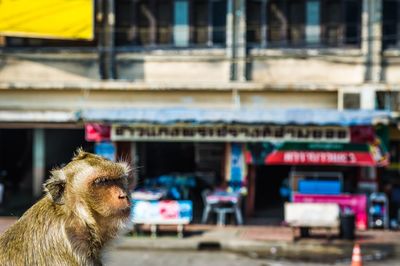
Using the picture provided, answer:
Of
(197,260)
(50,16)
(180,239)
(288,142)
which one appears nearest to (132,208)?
(197,260)

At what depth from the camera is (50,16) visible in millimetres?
22266

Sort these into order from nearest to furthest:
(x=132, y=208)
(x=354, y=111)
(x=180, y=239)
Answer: (x=132, y=208) → (x=180, y=239) → (x=354, y=111)

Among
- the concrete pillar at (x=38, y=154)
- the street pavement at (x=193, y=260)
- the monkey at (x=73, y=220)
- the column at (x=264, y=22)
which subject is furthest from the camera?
the concrete pillar at (x=38, y=154)

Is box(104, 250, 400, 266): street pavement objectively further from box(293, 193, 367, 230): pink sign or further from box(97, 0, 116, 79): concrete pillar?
box(97, 0, 116, 79): concrete pillar

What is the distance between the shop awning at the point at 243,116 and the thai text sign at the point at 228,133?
1.16 feet

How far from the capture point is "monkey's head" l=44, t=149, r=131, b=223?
2.63 meters

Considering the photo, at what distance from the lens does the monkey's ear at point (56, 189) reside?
269 centimetres

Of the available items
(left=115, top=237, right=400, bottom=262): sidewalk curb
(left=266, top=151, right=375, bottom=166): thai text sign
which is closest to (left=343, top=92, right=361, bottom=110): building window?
(left=266, top=151, right=375, bottom=166): thai text sign

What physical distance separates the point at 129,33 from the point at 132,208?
21321 mm

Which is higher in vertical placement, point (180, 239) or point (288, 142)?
point (288, 142)

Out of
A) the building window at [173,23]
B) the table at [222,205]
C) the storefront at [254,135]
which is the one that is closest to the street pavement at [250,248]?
the table at [222,205]

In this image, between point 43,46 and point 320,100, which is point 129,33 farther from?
point 320,100

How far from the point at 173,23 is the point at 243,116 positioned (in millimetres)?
4535

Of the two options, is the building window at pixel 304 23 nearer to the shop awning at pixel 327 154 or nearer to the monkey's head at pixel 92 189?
the shop awning at pixel 327 154
